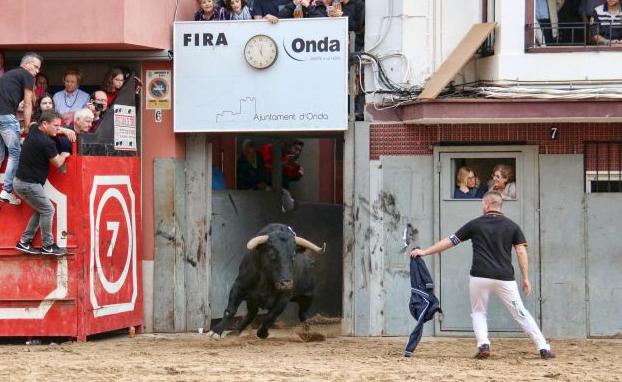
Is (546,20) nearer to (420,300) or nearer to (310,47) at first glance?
(310,47)

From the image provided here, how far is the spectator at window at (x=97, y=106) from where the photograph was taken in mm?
17578

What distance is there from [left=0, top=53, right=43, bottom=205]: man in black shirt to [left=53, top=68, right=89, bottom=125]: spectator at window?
94 cm

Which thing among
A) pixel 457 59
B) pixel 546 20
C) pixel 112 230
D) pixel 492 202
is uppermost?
pixel 546 20

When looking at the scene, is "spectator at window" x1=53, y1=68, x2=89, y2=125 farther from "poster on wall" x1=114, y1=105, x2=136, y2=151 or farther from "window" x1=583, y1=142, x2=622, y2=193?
"window" x1=583, y1=142, x2=622, y2=193

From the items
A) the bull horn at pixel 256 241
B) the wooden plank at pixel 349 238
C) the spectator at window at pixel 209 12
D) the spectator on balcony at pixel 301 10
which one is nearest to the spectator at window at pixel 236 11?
the spectator at window at pixel 209 12

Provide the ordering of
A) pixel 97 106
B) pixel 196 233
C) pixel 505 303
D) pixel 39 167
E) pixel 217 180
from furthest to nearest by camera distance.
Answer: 1. pixel 217 180
2. pixel 196 233
3. pixel 97 106
4. pixel 39 167
5. pixel 505 303

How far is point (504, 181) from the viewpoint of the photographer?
17828 mm

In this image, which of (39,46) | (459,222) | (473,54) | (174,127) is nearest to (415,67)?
(473,54)

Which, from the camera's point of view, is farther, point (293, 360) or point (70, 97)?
point (70, 97)

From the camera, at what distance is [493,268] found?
15.3m

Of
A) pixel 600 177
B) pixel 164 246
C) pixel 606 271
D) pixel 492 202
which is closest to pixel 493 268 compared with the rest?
pixel 492 202

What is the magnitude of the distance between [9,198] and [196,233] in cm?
275

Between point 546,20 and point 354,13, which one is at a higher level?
point 354,13

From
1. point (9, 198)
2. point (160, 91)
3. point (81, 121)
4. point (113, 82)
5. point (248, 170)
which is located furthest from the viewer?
point (248, 170)
